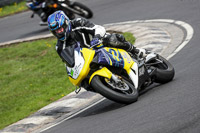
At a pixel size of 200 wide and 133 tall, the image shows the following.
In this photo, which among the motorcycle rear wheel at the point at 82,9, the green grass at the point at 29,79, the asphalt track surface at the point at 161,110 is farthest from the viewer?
the motorcycle rear wheel at the point at 82,9

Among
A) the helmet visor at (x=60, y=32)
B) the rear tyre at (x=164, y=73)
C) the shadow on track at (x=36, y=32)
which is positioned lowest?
the shadow on track at (x=36, y=32)

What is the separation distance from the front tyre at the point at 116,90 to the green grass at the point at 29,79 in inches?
92.7

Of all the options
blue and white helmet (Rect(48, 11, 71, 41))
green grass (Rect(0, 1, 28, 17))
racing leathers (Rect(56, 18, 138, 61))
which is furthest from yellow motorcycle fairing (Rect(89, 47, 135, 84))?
green grass (Rect(0, 1, 28, 17))

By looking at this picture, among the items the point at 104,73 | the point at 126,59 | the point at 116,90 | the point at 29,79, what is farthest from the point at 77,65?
the point at 29,79

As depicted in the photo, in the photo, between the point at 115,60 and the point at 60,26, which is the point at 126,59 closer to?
the point at 115,60

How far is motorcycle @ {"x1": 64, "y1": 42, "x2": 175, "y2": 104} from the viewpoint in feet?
21.8

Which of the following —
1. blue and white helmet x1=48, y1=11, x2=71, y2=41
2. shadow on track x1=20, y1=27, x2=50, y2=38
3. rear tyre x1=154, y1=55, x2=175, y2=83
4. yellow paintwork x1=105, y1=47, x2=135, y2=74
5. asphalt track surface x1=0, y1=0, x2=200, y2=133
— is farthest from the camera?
shadow on track x1=20, y1=27, x2=50, y2=38

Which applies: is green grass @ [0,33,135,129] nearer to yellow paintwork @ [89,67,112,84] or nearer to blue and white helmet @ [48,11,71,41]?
blue and white helmet @ [48,11,71,41]

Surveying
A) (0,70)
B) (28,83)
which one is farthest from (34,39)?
(28,83)

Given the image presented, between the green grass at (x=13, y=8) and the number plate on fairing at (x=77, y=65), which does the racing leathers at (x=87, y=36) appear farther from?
the green grass at (x=13, y=8)

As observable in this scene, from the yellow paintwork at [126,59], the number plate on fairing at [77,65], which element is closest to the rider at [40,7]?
the yellow paintwork at [126,59]

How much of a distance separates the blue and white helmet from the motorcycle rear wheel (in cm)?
871

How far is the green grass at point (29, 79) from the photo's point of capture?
9.16 m

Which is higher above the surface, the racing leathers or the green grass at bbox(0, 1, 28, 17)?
the racing leathers
